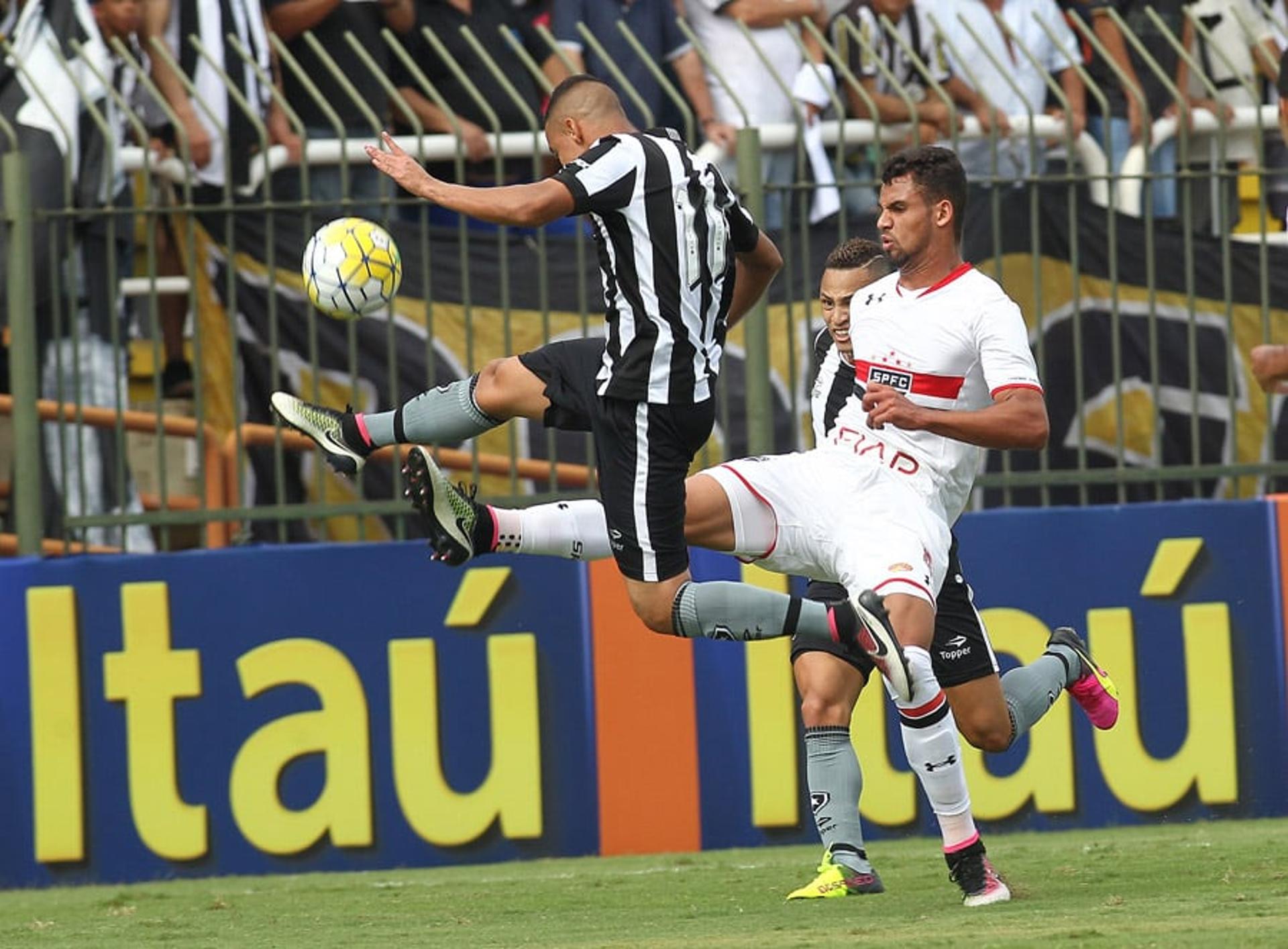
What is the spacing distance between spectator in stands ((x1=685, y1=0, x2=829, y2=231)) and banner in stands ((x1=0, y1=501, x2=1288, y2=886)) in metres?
2.18

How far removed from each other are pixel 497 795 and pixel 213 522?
1.61 meters

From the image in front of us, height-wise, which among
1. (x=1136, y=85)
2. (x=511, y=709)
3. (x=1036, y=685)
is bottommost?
(x=511, y=709)

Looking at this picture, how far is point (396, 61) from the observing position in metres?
10.9

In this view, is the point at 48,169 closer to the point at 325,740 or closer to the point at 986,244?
the point at 325,740

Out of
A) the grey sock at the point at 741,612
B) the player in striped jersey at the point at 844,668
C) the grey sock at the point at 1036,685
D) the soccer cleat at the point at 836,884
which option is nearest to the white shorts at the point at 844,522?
the player in striped jersey at the point at 844,668

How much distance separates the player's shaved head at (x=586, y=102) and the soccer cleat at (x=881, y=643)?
67.4 inches

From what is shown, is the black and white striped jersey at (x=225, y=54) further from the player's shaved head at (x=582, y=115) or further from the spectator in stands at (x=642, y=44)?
the player's shaved head at (x=582, y=115)

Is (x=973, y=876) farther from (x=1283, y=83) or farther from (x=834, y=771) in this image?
(x=1283, y=83)

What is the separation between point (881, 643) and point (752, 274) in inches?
66.4

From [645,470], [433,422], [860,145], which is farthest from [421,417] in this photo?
[860,145]

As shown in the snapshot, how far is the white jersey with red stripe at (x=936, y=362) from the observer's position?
7086 mm

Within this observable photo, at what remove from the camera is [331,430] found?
26.3ft

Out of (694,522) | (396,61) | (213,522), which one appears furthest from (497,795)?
(396,61)

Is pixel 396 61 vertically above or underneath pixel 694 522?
above
